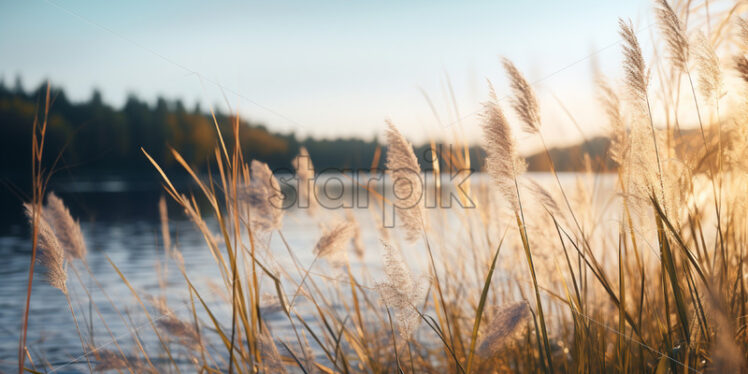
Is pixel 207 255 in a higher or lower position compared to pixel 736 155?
lower

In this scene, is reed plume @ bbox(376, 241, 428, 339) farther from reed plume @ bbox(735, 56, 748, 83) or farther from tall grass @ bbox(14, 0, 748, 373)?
reed plume @ bbox(735, 56, 748, 83)

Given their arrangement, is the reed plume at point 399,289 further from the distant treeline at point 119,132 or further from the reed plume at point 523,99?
the distant treeline at point 119,132

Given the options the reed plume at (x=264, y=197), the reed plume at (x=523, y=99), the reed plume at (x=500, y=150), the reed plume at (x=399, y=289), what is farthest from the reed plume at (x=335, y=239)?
the reed plume at (x=523, y=99)

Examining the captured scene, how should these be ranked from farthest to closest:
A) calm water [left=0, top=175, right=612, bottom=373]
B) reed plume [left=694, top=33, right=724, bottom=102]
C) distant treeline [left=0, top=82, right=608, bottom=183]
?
distant treeline [left=0, top=82, right=608, bottom=183] → calm water [left=0, top=175, right=612, bottom=373] → reed plume [left=694, top=33, right=724, bottom=102]

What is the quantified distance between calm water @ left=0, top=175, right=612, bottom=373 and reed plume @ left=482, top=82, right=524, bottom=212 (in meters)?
1.30

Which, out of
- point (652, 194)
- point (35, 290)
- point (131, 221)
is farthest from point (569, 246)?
point (131, 221)

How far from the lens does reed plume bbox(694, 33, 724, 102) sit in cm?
191

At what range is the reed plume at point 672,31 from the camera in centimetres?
186

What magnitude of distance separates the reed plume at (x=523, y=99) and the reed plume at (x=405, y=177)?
39cm

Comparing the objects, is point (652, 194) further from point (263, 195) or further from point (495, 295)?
point (495, 295)

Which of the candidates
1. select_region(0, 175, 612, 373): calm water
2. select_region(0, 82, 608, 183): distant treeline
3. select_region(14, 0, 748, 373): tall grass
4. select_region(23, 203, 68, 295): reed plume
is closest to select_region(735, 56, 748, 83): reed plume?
select_region(14, 0, 748, 373): tall grass

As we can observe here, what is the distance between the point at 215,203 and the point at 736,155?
6.49ft

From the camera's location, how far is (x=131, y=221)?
25.4m

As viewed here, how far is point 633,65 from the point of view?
171 centimetres
